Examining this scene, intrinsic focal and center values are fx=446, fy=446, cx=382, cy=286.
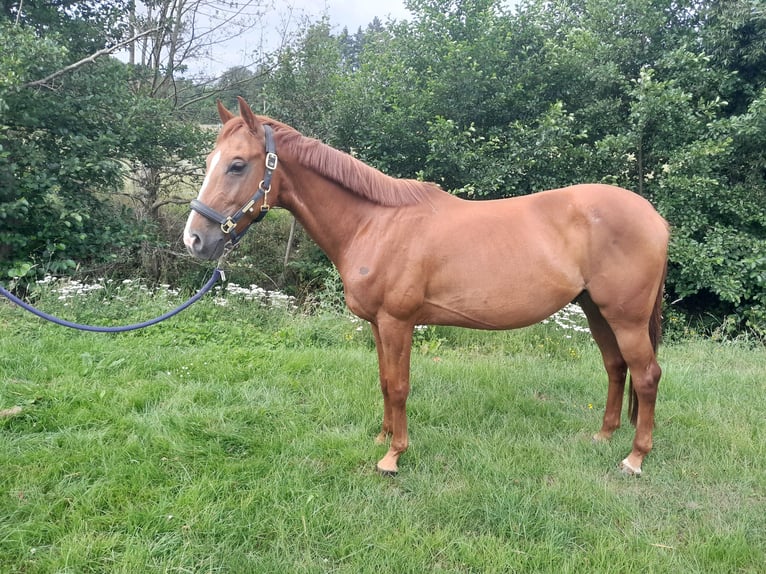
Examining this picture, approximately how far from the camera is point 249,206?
2.39m

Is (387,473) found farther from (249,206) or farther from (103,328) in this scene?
(103,328)

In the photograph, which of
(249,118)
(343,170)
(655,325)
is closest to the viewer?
(249,118)

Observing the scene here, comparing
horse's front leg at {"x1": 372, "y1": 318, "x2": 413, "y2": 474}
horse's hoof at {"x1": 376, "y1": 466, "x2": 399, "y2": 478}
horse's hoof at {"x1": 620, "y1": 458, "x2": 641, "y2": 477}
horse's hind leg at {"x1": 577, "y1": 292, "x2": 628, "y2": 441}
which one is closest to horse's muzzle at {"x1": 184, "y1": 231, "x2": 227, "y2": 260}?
horse's front leg at {"x1": 372, "y1": 318, "x2": 413, "y2": 474}

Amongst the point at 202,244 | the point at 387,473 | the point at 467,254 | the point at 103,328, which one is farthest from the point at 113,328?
the point at 467,254

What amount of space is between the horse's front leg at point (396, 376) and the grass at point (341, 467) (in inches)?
5.0

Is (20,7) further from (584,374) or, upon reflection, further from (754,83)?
(754,83)

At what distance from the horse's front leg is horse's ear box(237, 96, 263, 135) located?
1.28 metres

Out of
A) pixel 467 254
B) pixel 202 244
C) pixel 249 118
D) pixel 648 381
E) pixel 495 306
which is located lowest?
pixel 648 381

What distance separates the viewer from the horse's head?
2.29 meters

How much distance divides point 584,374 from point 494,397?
3.88 ft

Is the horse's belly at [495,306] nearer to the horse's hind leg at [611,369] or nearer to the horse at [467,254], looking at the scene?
the horse at [467,254]

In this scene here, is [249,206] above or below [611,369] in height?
above

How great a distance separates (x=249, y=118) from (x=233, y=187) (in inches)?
15.2

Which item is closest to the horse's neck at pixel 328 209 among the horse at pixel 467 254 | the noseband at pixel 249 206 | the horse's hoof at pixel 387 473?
the horse at pixel 467 254
